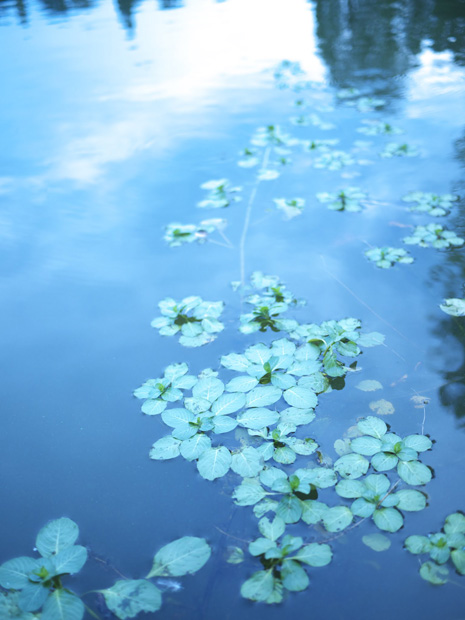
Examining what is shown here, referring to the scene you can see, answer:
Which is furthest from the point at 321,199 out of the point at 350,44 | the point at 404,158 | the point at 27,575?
the point at 350,44

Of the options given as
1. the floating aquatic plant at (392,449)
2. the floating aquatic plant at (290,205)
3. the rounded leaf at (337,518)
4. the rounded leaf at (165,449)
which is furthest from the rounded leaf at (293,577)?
the floating aquatic plant at (290,205)

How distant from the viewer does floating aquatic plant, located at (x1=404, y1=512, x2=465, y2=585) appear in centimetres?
130

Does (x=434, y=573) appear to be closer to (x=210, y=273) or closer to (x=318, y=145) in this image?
(x=210, y=273)

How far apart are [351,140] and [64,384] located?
2892 mm

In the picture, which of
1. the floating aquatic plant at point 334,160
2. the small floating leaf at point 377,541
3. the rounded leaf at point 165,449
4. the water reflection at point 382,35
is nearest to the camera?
the small floating leaf at point 377,541

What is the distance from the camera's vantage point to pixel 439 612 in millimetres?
1243

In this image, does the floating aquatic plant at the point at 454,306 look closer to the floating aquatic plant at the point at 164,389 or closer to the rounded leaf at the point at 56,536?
the floating aquatic plant at the point at 164,389

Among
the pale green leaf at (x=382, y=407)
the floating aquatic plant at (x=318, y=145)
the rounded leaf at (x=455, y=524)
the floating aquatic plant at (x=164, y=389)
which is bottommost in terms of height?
the rounded leaf at (x=455, y=524)

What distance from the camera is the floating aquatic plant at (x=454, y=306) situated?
2.16m

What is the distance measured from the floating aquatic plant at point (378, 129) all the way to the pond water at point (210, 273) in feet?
0.26

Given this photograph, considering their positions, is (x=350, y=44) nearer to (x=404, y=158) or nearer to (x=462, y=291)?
(x=404, y=158)

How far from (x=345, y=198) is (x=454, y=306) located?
1.13 metres

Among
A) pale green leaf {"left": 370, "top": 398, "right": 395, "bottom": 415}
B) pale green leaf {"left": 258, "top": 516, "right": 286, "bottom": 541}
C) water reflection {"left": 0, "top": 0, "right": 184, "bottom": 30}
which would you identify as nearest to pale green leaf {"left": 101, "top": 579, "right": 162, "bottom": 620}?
pale green leaf {"left": 258, "top": 516, "right": 286, "bottom": 541}

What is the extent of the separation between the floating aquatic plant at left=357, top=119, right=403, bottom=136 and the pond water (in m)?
0.08
